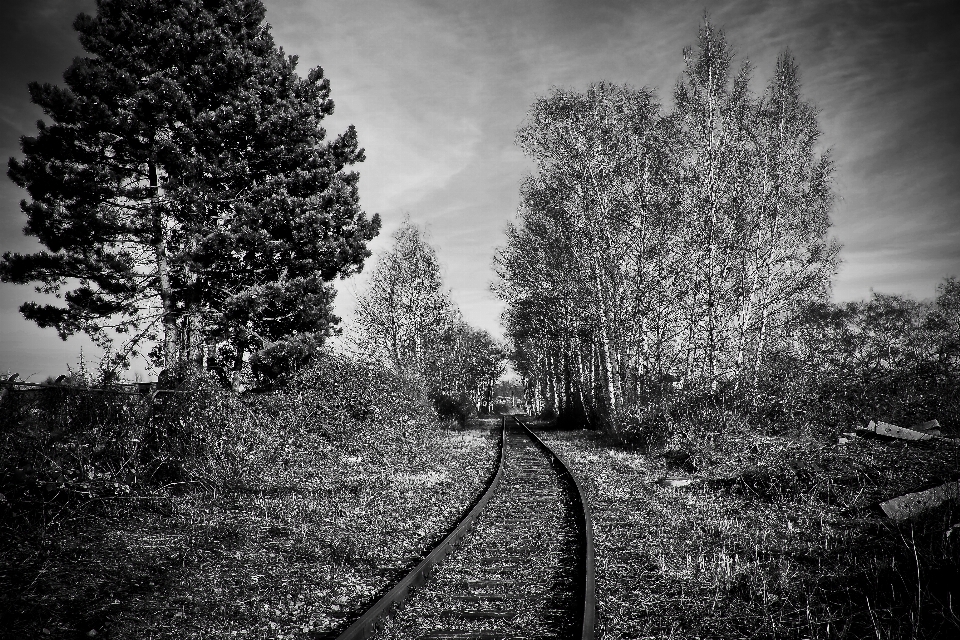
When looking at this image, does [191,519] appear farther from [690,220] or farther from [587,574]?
[690,220]

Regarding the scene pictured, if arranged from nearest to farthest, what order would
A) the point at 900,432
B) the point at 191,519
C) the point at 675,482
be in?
1. the point at 191,519
2. the point at 900,432
3. the point at 675,482

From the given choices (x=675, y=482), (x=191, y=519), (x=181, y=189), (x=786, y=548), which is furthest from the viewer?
(x=181, y=189)

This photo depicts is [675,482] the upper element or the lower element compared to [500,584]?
upper

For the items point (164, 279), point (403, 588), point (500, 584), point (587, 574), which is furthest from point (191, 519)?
point (164, 279)

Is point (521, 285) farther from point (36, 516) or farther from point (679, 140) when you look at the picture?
point (36, 516)

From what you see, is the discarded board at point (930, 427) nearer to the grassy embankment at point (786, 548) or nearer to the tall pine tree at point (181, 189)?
the grassy embankment at point (786, 548)

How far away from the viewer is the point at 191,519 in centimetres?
720

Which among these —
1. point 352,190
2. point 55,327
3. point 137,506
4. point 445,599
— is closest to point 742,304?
point 352,190

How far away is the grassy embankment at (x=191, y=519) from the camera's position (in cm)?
442

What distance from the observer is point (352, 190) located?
693 inches

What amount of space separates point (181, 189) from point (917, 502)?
16976 millimetres

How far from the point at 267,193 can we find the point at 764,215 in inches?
614

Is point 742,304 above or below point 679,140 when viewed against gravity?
below

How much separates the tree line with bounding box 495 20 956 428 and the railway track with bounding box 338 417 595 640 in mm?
8186
